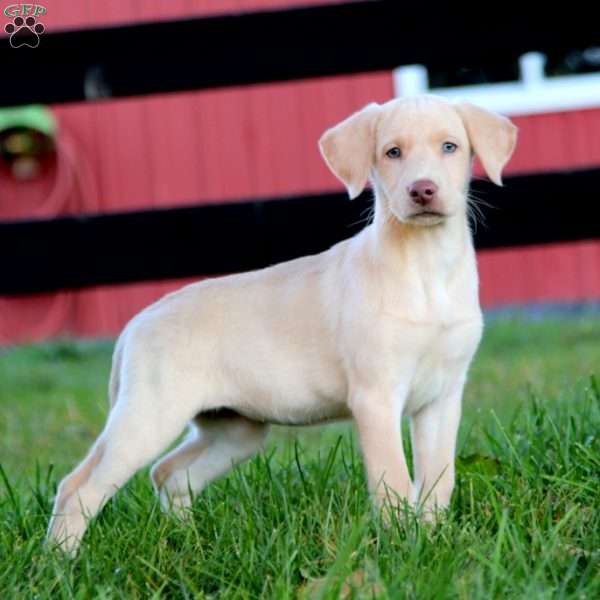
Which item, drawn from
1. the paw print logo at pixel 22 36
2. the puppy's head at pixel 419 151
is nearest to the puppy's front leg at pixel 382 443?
the puppy's head at pixel 419 151

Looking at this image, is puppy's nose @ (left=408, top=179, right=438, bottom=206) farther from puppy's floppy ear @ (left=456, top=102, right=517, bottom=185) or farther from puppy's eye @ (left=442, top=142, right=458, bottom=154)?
puppy's floppy ear @ (left=456, top=102, right=517, bottom=185)

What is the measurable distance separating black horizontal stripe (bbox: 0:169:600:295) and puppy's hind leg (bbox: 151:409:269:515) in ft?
5.37

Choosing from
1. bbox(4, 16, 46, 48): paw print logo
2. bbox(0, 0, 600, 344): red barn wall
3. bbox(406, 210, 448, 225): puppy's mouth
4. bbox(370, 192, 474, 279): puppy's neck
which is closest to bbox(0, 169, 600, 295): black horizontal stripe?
bbox(4, 16, 46, 48): paw print logo

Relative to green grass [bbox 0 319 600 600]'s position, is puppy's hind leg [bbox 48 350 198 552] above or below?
above

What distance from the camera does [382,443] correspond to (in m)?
3.19

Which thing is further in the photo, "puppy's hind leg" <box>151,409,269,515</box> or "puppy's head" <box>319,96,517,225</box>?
"puppy's hind leg" <box>151,409,269,515</box>

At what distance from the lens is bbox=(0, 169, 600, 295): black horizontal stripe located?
5348mm

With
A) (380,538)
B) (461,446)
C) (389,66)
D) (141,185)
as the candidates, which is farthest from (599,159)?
(380,538)

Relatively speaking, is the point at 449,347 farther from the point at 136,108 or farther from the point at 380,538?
the point at 136,108

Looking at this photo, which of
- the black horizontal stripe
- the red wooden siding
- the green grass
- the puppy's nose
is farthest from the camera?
the red wooden siding

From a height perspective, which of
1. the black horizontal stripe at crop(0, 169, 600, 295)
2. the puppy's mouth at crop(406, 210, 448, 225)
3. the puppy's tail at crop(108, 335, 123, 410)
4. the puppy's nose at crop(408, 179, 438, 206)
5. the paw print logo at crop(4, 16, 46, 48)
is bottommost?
the puppy's tail at crop(108, 335, 123, 410)

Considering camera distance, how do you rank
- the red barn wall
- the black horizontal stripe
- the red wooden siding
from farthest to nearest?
the red barn wall
the red wooden siding
the black horizontal stripe

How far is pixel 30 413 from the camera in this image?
22.1 ft

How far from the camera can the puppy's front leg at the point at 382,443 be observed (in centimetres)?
314
